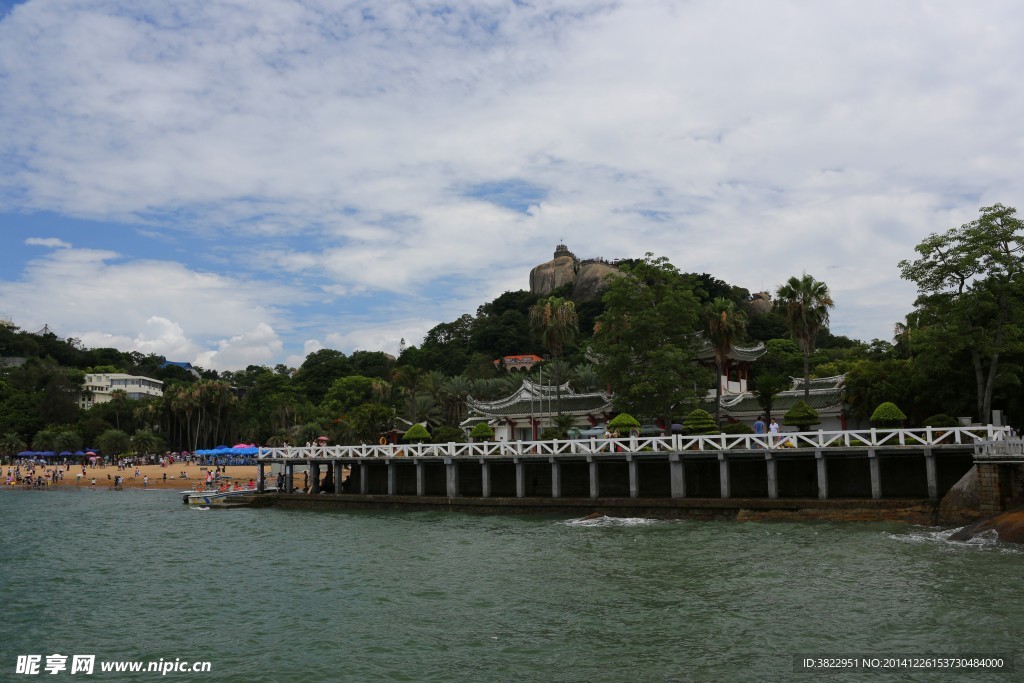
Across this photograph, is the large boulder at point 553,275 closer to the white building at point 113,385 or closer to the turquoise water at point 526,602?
the white building at point 113,385

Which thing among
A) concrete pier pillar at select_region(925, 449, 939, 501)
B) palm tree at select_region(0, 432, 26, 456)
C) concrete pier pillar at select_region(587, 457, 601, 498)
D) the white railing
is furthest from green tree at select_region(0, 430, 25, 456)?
concrete pier pillar at select_region(925, 449, 939, 501)

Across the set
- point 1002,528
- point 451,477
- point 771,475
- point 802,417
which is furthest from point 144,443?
point 1002,528

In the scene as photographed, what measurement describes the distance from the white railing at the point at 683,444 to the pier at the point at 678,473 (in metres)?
0.08

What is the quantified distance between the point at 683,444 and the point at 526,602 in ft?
69.1

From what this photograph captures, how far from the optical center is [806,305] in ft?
174

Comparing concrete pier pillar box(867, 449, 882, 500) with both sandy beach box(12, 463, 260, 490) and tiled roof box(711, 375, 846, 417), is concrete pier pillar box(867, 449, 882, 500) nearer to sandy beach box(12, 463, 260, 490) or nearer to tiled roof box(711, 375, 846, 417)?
tiled roof box(711, 375, 846, 417)

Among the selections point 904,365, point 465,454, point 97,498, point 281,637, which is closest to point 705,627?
point 281,637

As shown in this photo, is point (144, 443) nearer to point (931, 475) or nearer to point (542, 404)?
point (542, 404)

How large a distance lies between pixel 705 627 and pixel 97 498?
198 ft

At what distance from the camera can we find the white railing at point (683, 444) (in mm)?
34625

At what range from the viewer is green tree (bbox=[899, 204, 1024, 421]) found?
126 feet

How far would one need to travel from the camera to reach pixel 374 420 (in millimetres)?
70812

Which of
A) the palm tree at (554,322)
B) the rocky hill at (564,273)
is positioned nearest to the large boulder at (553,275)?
the rocky hill at (564,273)

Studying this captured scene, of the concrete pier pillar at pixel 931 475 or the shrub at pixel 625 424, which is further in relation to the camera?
the shrub at pixel 625 424
